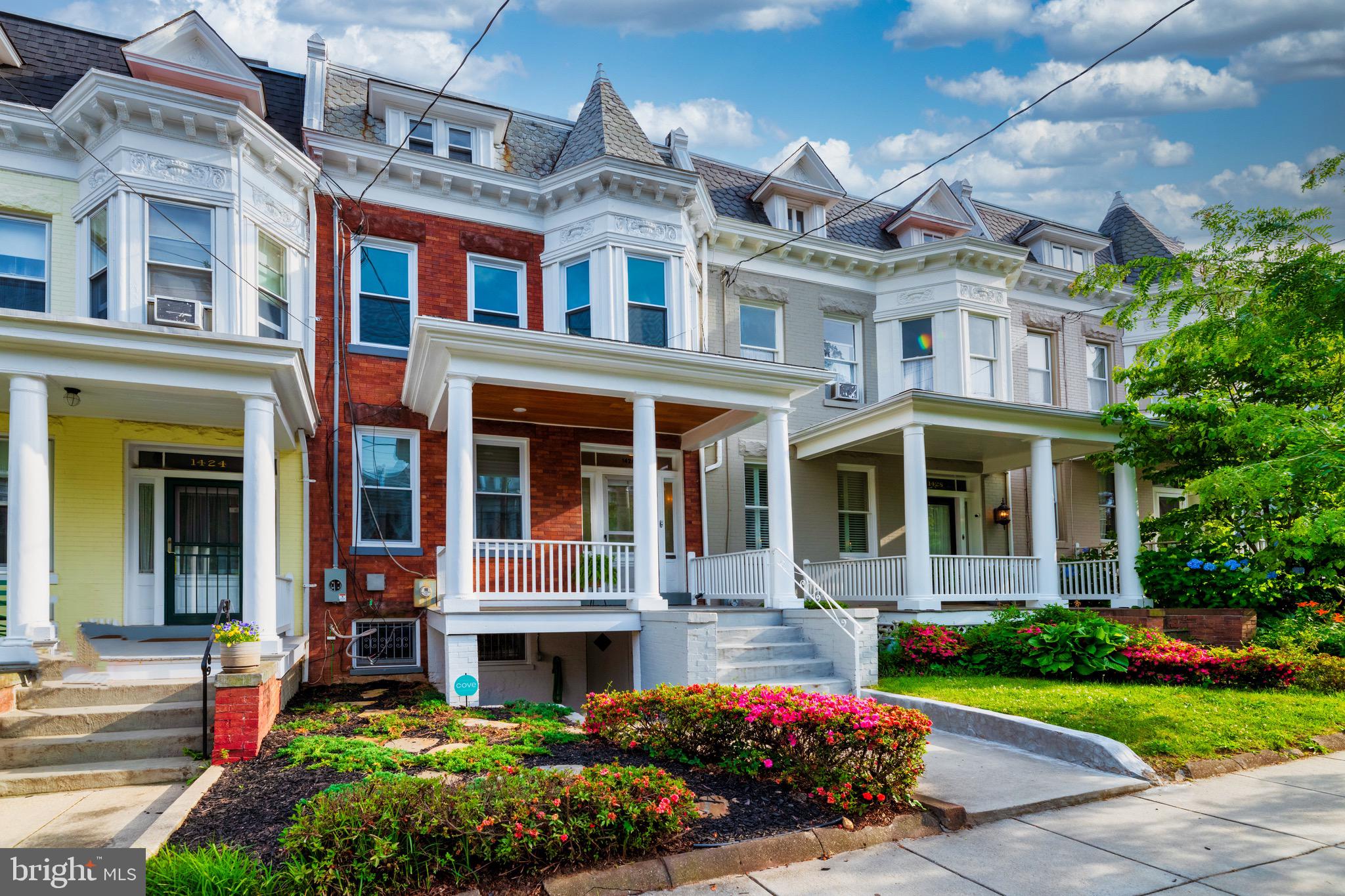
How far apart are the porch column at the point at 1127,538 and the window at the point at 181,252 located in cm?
1371

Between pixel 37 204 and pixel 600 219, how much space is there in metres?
7.32

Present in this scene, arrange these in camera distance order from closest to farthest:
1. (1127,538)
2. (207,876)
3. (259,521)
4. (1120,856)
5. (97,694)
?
(207,876) → (1120,856) → (97,694) → (259,521) → (1127,538)

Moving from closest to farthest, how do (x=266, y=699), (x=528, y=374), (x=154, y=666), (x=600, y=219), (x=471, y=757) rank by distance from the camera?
1. (x=471, y=757)
2. (x=266, y=699)
3. (x=154, y=666)
4. (x=528, y=374)
5. (x=600, y=219)

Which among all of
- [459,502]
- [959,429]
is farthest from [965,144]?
[459,502]

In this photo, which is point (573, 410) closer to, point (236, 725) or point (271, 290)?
point (271, 290)

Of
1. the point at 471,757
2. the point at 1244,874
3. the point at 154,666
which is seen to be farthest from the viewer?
the point at 154,666

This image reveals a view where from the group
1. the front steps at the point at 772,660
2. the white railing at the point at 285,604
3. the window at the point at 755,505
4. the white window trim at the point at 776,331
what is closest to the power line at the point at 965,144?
the white window trim at the point at 776,331

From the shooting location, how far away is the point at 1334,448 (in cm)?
883

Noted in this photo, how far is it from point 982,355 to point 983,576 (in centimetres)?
491

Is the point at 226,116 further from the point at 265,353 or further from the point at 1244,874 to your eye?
the point at 1244,874

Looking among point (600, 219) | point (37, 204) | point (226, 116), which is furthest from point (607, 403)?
point (37, 204)

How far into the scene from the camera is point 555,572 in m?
12.5

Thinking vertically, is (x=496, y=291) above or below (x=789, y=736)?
above

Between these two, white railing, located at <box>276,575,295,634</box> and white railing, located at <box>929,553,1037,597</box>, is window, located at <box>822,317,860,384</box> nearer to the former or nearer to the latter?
white railing, located at <box>929,553,1037,597</box>
